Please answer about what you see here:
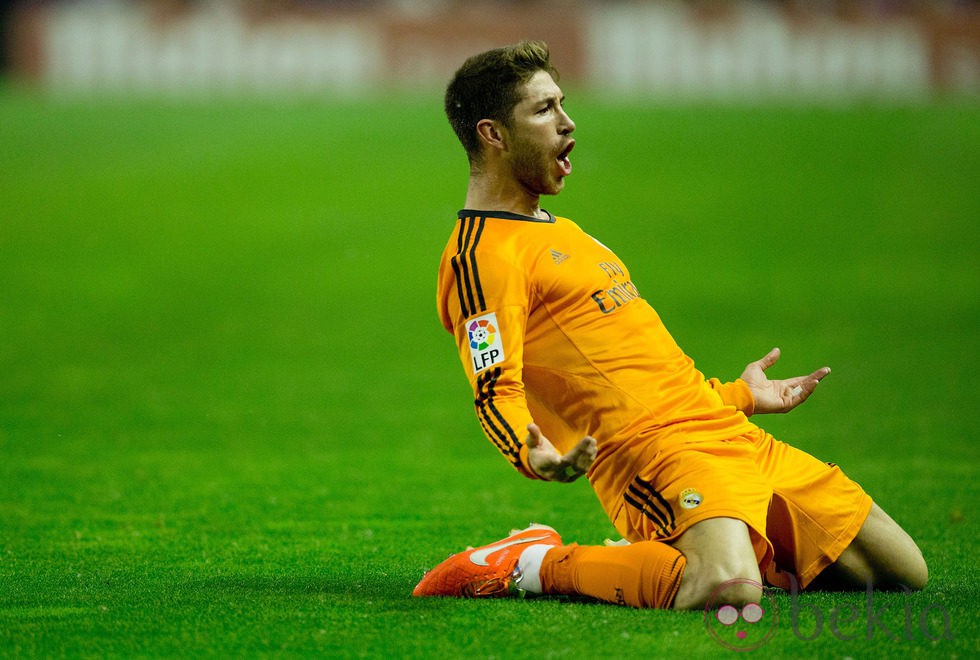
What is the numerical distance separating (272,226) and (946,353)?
10744mm

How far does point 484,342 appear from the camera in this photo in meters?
5.50

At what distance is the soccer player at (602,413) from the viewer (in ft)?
18.1

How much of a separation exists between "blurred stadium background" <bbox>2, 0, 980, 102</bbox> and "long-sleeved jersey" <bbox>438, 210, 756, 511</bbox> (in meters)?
27.9

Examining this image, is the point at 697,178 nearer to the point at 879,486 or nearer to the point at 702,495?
the point at 879,486

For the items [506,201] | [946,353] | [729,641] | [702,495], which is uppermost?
[506,201]

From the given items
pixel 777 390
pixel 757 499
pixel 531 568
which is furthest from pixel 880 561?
pixel 531 568

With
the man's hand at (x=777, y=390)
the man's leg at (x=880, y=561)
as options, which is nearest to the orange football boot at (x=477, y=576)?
the man's hand at (x=777, y=390)

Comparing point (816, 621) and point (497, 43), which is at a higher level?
point (497, 43)

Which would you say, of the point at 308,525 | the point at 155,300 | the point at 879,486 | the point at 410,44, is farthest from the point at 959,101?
the point at 308,525

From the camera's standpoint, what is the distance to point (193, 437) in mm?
10977

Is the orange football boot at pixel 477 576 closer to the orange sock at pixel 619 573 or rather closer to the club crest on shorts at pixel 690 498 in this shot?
the orange sock at pixel 619 573

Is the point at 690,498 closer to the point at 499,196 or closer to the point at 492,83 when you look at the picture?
the point at 499,196

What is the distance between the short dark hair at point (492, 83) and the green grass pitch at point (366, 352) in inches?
75.5

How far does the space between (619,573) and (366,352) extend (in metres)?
10.0
